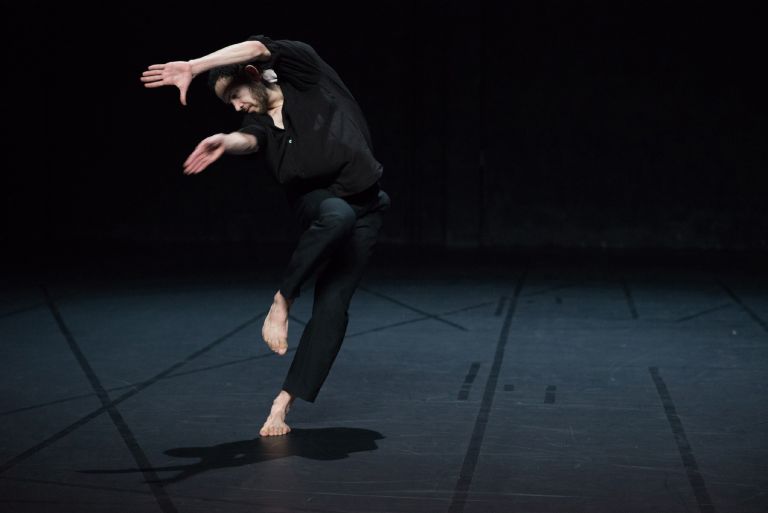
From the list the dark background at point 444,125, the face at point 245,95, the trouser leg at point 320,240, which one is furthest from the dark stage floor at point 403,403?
the dark background at point 444,125

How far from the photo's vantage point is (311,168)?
4293 millimetres

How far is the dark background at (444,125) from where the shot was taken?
12219mm

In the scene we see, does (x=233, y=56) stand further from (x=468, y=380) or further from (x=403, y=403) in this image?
(x=468, y=380)

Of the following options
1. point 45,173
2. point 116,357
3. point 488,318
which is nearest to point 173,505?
point 116,357

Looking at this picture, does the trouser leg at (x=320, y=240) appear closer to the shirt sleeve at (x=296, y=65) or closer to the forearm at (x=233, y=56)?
the shirt sleeve at (x=296, y=65)

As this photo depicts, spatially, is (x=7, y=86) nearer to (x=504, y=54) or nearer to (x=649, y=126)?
(x=504, y=54)

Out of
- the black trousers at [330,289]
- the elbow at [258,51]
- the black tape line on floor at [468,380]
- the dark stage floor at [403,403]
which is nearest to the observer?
the dark stage floor at [403,403]

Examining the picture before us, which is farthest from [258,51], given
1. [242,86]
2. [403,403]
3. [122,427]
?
[403,403]

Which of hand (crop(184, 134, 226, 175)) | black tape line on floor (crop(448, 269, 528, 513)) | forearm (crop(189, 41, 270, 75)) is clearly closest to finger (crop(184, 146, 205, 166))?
hand (crop(184, 134, 226, 175))

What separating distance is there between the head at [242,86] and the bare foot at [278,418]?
3.71ft

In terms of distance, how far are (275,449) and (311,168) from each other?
41.6 inches

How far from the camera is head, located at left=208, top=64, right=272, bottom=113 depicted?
418 cm

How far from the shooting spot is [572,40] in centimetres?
1241

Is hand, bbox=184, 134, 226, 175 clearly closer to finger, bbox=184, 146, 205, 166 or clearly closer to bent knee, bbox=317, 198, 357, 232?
finger, bbox=184, 146, 205, 166
